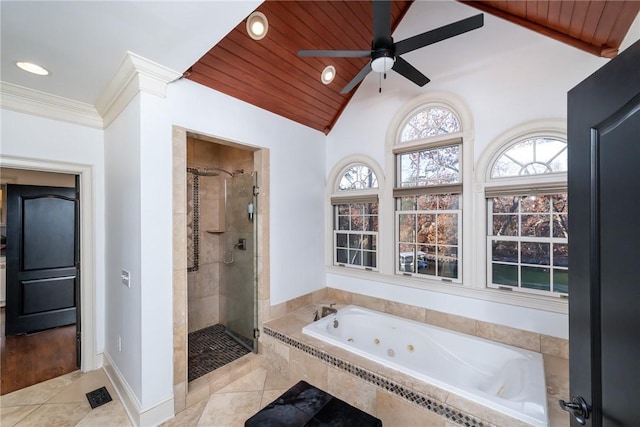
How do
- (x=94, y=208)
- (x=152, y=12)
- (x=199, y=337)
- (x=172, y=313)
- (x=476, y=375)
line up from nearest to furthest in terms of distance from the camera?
1. (x=152, y=12)
2. (x=172, y=313)
3. (x=476, y=375)
4. (x=94, y=208)
5. (x=199, y=337)

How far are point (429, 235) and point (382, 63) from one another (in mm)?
1866

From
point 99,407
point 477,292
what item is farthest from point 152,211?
point 477,292

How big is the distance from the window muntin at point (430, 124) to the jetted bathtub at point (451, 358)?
207cm

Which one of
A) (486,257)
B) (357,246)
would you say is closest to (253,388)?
(357,246)

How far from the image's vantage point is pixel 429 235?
291 centimetres

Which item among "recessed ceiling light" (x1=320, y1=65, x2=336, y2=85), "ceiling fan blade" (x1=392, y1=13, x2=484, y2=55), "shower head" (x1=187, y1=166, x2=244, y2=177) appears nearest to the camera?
"ceiling fan blade" (x1=392, y1=13, x2=484, y2=55)

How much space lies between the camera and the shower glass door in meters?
3.00

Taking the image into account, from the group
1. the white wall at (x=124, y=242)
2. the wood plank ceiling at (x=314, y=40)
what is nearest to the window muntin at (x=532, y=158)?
the wood plank ceiling at (x=314, y=40)

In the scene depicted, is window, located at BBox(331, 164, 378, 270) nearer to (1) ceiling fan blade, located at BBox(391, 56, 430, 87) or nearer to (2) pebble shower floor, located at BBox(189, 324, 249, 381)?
(1) ceiling fan blade, located at BBox(391, 56, 430, 87)

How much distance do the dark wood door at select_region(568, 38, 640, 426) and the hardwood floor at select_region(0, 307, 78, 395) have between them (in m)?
4.12

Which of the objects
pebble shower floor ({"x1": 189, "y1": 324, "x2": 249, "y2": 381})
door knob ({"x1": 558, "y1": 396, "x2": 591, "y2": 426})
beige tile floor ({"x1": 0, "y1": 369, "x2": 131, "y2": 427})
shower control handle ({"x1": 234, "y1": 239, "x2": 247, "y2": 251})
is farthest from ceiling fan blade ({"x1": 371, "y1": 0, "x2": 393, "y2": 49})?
beige tile floor ({"x1": 0, "y1": 369, "x2": 131, "y2": 427})

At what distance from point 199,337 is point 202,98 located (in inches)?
114

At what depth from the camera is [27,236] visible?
352cm

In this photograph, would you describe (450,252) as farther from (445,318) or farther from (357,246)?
(357,246)
